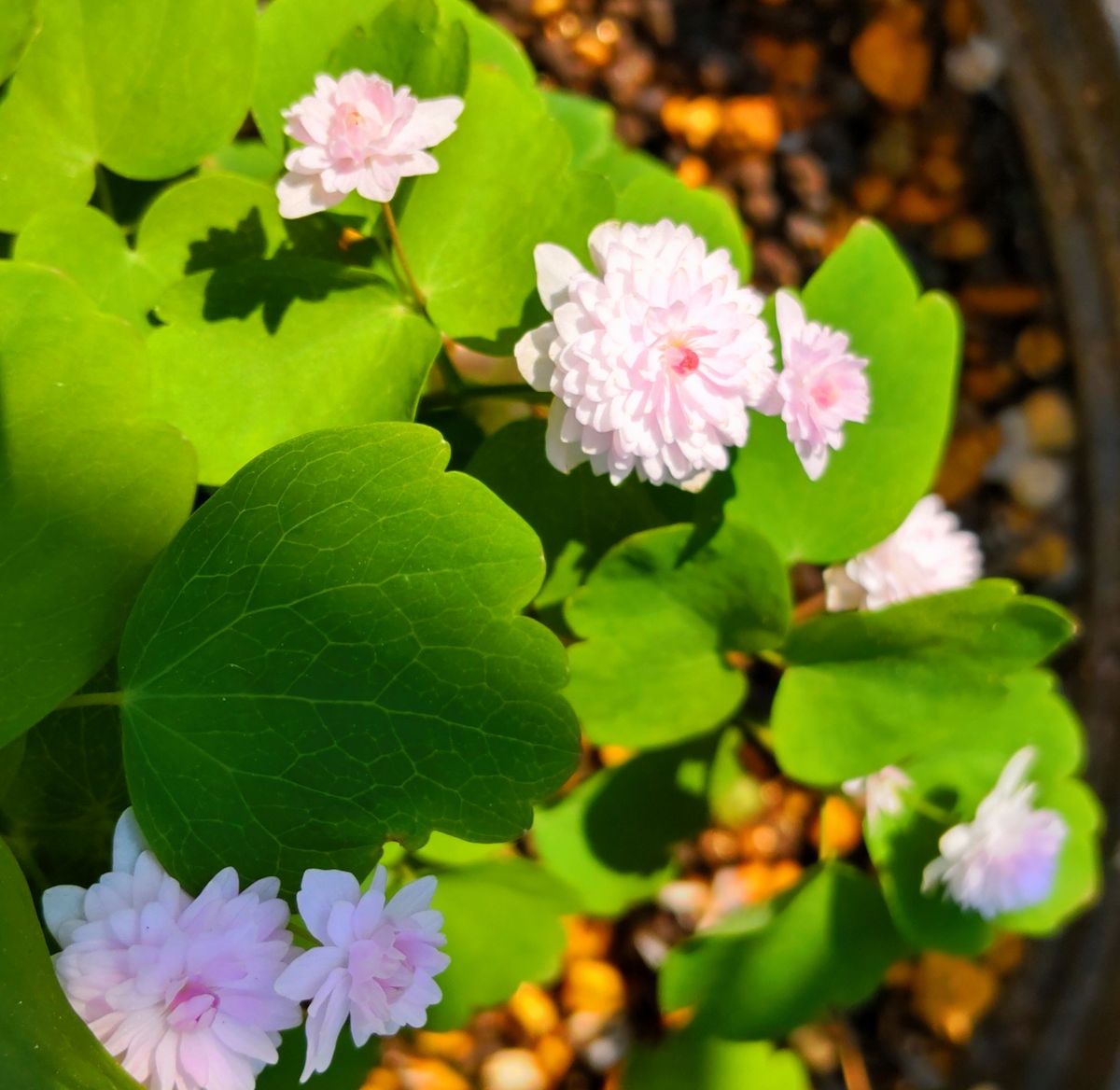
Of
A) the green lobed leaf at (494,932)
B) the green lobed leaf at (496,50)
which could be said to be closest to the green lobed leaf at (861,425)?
the green lobed leaf at (496,50)

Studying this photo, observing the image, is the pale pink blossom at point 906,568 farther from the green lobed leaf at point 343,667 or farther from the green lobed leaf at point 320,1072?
the green lobed leaf at point 320,1072

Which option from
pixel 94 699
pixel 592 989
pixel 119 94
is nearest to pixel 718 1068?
pixel 592 989

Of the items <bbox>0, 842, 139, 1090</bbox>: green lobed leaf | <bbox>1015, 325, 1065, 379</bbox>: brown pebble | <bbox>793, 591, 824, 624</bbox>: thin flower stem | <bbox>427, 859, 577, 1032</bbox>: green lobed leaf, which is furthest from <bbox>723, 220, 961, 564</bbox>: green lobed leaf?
<bbox>1015, 325, 1065, 379</bbox>: brown pebble

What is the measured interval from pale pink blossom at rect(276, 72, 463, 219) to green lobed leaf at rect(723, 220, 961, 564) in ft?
0.99

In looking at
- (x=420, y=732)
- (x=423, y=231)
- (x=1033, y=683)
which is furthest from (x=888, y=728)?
(x=423, y=231)

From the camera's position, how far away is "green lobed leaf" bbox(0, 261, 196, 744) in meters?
0.58

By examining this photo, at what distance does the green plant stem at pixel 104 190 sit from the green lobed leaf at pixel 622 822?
23.3 inches

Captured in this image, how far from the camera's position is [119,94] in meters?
0.68

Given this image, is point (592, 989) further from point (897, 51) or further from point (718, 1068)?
point (897, 51)

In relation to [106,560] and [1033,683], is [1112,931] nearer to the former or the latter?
[1033,683]

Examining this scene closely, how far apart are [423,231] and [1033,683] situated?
61 centimetres

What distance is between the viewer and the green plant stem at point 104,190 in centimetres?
74

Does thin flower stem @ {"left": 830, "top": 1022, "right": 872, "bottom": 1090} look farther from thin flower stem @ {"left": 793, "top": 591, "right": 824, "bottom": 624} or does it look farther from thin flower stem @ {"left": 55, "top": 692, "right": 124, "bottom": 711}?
thin flower stem @ {"left": 55, "top": 692, "right": 124, "bottom": 711}

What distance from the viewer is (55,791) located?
669mm
